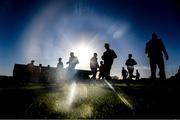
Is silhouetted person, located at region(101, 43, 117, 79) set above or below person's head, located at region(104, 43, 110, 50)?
below

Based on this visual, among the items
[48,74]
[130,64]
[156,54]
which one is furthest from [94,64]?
[48,74]

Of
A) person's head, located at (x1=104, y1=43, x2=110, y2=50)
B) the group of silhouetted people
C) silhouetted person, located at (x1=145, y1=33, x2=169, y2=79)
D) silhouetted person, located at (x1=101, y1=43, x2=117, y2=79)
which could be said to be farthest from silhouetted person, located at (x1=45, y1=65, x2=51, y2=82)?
silhouetted person, located at (x1=145, y1=33, x2=169, y2=79)

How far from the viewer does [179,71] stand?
20.3m

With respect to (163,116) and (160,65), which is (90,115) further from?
(160,65)

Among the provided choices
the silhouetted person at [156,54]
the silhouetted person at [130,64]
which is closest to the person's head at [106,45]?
the silhouetted person at [156,54]

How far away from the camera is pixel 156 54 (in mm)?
9469

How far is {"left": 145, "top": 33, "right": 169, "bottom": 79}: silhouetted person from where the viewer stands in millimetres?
9312

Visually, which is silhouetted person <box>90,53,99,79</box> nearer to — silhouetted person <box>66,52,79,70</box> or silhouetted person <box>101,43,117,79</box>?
silhouetted person <box>66,52,79,70</box>

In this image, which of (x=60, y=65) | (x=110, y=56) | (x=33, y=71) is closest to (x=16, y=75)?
(x=33, y=71)

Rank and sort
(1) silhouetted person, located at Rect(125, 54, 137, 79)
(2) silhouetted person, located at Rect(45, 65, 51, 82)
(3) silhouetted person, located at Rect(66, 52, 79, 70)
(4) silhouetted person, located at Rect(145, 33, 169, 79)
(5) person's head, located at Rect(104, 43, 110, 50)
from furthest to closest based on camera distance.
A: (2) silhouetted person, located at Rect(45, 65, 51, 82)
(1) silhouetted person, located at Rect(125, 54, 137, 79)
(3) silhouetted person, located at Rect(66, 52, 79, 70)
(5) person's head, located at Rect(104, 43, 110, 50)
(4) silhouetted person, located at Rect(145, 33, 169, 79)

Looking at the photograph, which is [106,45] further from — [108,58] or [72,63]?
[72,63]

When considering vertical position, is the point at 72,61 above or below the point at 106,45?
below

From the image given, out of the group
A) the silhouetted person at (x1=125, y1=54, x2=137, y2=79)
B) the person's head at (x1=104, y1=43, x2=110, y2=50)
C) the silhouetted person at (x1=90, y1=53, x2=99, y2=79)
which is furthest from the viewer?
the silhouetted person at (x1=125, y1=54, x2=137, y2=79)

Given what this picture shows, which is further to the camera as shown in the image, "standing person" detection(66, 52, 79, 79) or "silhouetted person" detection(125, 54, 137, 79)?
"silhouetted person" detection(125, 54, 137, 79)
